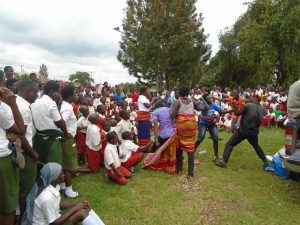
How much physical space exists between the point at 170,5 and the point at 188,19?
2.08 meters

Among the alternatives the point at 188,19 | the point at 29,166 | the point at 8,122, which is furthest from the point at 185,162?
the point at 188,19

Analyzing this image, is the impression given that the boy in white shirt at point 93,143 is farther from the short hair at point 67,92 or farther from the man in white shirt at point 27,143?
the man in white shirt at point 27,143

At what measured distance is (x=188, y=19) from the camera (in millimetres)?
27266

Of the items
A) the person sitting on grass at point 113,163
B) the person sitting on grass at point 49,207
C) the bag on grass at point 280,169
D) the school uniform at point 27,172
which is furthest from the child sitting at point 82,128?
the bag on grass at point 280,169

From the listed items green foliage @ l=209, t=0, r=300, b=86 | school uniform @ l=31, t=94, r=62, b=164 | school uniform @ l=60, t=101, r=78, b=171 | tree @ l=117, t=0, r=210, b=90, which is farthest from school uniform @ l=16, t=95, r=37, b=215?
tree @ l=117, t=0, r=210, b=90

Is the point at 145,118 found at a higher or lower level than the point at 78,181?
higher

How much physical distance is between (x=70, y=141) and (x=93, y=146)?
1.26m

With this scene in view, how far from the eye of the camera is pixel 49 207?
3637mm

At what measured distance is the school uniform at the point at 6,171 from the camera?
3285 mm

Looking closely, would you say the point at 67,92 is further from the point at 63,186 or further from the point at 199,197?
the point at 199,197

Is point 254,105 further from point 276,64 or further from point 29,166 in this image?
point 276,64

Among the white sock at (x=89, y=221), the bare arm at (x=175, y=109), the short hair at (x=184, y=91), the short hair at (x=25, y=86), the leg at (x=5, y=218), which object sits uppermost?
the short hair at (x=25, y=86)

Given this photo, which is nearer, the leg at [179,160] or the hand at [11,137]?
the hand at [11,137]

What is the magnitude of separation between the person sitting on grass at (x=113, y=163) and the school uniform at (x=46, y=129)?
1.52 meters
